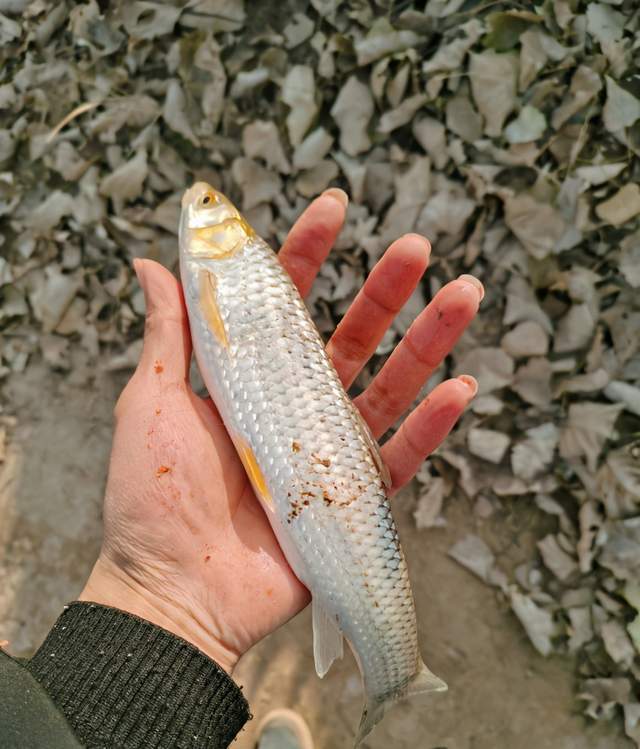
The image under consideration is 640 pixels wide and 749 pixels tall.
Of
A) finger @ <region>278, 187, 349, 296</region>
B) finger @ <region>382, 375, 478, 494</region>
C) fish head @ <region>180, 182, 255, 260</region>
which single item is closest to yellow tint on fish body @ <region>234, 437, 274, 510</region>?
finger @ <region>382, 375, 478, 494</region>

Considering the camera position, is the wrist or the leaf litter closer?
the wrist

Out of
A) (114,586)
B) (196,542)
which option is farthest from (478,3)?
(114,586)

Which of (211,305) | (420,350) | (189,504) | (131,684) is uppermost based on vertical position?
(211,305)

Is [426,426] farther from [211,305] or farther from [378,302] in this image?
[211,305]

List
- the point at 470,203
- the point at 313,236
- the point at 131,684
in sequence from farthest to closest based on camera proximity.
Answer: the point at 470,203 → the point at 313,236 → the point at 131,684

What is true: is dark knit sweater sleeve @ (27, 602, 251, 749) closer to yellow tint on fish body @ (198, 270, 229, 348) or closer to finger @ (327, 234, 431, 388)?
yellow tint on fish body @ (198, 270, 229, 348)

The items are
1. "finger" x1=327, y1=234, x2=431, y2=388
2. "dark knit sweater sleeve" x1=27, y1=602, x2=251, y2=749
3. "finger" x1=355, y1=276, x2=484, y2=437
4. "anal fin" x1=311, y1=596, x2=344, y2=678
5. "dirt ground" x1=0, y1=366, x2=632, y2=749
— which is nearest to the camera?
"dark knit sweater sleeve" x1=27, y1=602, x2=251, y2=749

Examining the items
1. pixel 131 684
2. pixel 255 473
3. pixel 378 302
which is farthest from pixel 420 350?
pixel 131 684

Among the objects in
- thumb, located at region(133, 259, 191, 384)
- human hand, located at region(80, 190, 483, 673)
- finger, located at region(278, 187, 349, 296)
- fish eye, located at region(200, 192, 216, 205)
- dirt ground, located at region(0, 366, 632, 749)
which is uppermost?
fish eye, located at region(200, 192, 216, 205)

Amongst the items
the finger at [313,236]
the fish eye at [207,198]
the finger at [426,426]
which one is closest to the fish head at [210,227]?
the fish eye at [207,198]
